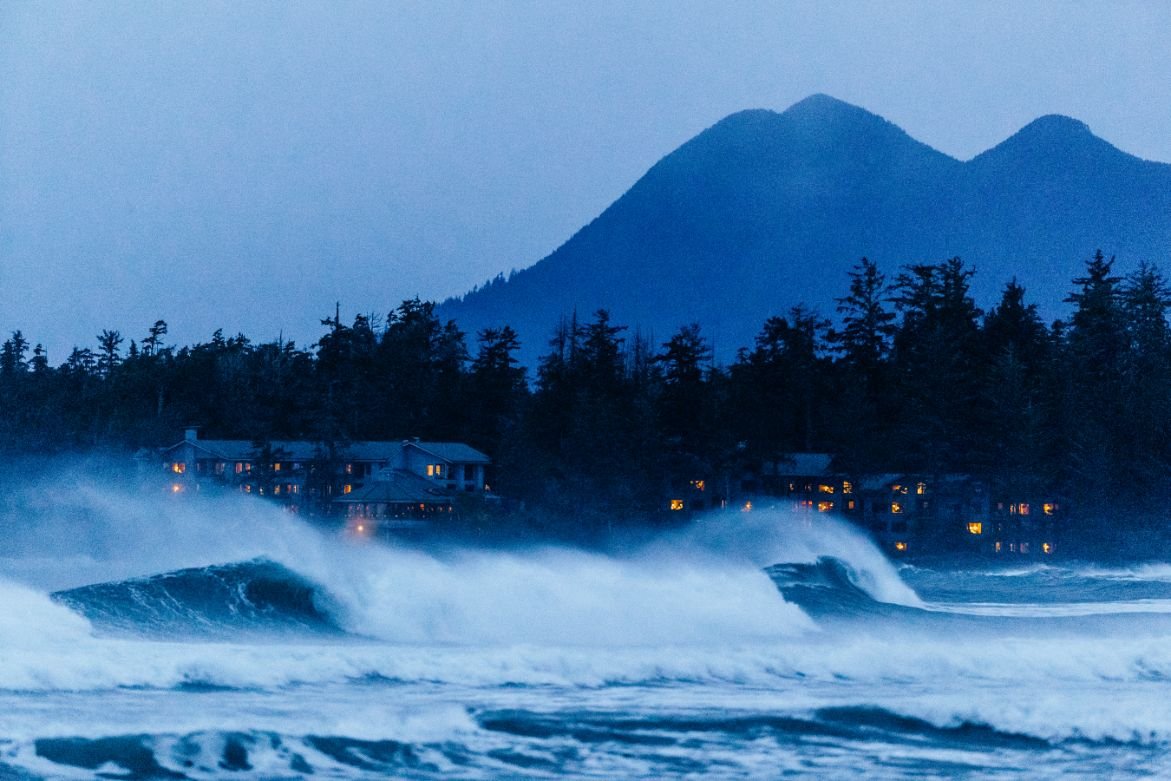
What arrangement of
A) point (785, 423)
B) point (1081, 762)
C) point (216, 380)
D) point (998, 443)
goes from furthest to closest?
point (216, 380) → point (785, 423) → point (998, 443) → point (1081, 762)

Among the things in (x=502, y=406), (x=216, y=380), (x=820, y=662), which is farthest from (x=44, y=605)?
(x=216, y=380)

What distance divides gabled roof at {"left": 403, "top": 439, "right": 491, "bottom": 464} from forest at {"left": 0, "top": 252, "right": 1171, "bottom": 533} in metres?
2.07

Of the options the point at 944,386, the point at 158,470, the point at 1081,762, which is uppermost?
the point at 944,386

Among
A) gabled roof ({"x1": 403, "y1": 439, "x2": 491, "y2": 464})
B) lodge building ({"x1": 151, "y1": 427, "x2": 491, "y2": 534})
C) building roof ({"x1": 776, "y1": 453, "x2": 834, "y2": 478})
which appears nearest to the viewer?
lodge building ({"x1": 151, "y1": 427, "x2": 491, "y2": 534})

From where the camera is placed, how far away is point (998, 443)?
75125mm

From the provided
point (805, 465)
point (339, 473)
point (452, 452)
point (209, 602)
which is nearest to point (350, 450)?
point (339, 473)

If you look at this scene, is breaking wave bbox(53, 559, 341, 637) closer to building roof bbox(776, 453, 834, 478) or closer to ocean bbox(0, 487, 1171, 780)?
ocean bbox(0, 487, 1171, 780)

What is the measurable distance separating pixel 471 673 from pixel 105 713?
575 cm

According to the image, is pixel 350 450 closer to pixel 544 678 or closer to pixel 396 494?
pixel 396 494

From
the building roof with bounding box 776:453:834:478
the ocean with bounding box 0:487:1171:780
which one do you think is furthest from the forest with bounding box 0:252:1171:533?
the ocean with bounding box 0:487:1171:780

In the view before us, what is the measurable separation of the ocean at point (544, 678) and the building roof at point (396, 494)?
31661 millimetres

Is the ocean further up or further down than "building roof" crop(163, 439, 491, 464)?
further down

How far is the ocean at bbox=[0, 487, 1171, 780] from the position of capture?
16.8 m

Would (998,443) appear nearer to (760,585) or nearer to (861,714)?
(760,585)
